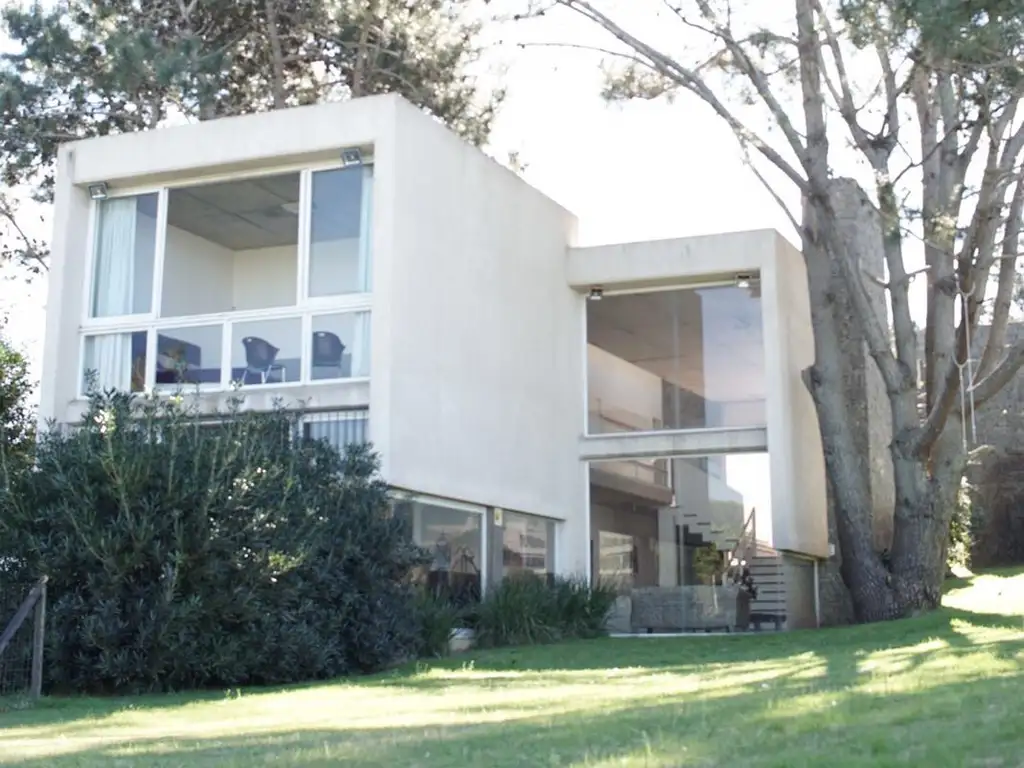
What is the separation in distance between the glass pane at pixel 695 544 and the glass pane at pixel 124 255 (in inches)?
287

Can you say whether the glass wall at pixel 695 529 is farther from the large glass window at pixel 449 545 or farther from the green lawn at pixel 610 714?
the green lawn at pixel 610 714

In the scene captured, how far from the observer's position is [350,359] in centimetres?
1580

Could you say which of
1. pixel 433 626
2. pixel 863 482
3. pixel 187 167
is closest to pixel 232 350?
pixel 187 167

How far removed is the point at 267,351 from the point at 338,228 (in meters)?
1.67

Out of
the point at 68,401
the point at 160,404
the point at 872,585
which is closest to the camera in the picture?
the point at 160,404

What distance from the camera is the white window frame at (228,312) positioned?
52.2 ft

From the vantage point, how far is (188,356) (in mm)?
16703

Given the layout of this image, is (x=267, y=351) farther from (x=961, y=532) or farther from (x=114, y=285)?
(x=961, y=532)

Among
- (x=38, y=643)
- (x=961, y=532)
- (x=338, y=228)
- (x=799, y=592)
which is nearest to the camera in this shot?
(x=38, y=643)

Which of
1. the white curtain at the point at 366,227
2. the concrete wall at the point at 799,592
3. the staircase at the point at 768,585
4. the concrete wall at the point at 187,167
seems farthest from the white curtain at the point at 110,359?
the concrete wall at the point at 799,592

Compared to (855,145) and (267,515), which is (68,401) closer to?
(267,515)

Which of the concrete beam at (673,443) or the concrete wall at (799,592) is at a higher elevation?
the concrete beam at (673,443)

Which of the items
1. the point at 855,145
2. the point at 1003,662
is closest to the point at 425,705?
the point at 1003,662

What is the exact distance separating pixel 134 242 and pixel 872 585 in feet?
34.3
